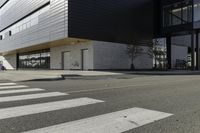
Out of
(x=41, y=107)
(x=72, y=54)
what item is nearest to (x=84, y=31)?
(x=72, y=54)

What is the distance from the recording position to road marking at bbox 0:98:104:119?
624 centimetres

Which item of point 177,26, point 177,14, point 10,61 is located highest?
point 177,14

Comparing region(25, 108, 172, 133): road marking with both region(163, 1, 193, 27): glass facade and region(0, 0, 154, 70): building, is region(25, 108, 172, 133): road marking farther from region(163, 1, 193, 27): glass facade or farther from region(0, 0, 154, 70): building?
region(163, 1, 193, 27): glass facade

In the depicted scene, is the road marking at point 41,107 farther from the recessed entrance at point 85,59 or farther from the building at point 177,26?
the building at point 177,26

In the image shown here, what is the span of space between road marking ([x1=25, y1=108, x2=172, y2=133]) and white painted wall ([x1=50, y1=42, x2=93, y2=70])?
25580 millimetres

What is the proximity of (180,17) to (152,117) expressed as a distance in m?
35.6

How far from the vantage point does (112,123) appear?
211 inches

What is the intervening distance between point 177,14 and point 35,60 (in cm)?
2504

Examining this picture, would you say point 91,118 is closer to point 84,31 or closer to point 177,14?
point 84,31

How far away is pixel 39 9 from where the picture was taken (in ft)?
120

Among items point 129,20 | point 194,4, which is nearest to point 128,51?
point 129,20

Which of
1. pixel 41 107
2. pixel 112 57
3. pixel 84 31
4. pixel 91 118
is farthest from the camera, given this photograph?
pixel 112 57

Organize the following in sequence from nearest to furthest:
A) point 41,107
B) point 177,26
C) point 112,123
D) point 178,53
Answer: point 112,123
point 41,107
point 177,26
point 178,53

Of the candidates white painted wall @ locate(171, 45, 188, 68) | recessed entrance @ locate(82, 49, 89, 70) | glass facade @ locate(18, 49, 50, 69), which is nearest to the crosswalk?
recessed entrance @ locate(82, 49, 89, 70)
